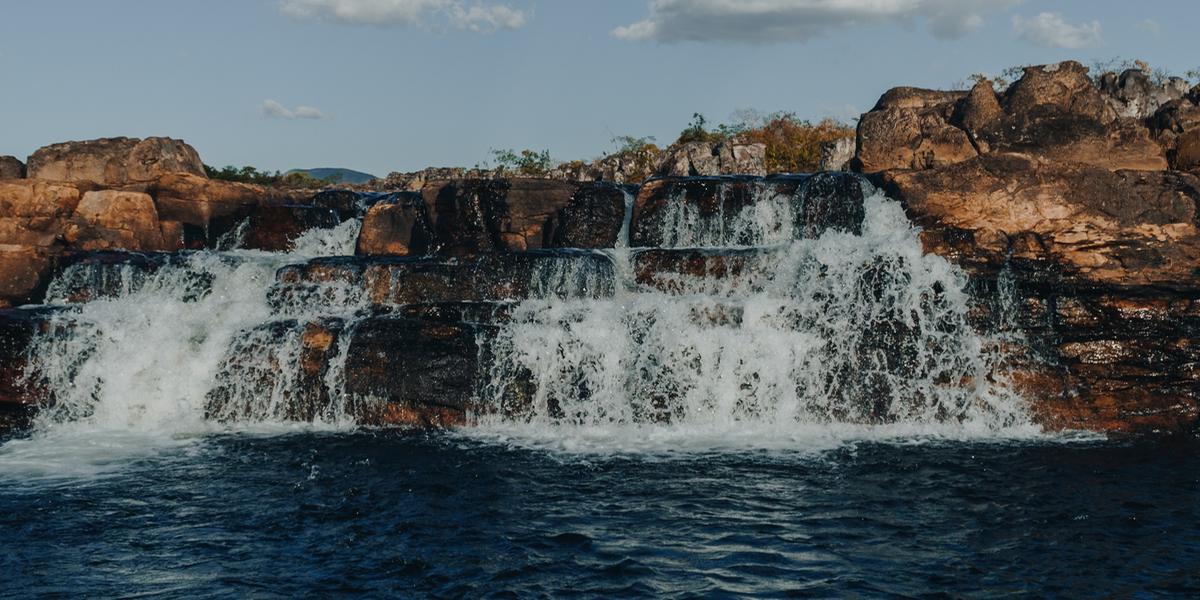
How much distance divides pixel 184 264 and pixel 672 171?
1486cm

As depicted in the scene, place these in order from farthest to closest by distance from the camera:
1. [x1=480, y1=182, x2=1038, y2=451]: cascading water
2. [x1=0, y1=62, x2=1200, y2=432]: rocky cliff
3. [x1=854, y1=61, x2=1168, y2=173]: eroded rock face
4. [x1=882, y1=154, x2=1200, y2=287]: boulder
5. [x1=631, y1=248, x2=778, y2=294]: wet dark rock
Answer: [x1=854, y1=61, x2=1168, y2=173]: eroded rock face
[x1=631, y1=248, x2=778, y2=294]: wet dark rock
[x1=882, y1=154, x2=1200, y2=287]: boulder
[x1=0, y1=62, x2=1200, y2=432]: rocky cliff
[x1=480, y1=182, x2=1038, y2=451]: cascading water

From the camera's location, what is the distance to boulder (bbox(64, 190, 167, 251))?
893 inches

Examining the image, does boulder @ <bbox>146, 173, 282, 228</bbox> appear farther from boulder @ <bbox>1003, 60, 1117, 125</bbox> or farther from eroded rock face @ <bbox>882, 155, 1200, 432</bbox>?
boulder @ <bbox>1003, 60, 1117, 125</bbox>

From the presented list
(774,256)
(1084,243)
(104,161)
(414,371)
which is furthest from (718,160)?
(414,371)

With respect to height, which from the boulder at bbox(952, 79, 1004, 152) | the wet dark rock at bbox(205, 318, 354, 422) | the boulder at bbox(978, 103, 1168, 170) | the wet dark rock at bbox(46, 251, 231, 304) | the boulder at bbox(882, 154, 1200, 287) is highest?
the boulder at bbox(952, 79, 1004, 152)

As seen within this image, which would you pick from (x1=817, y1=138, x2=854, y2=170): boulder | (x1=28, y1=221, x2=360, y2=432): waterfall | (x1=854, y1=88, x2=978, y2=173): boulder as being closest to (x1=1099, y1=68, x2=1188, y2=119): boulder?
(x1=854, y1=88, x2=978, y2=173): boulder

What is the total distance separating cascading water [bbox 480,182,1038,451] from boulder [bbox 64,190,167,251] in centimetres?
1154

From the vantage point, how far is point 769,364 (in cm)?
1539

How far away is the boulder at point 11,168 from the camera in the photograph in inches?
1032

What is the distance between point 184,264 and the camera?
19.5 metres

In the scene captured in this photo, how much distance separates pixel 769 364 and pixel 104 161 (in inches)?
755

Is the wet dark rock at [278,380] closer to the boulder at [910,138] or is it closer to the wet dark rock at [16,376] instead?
the wet dark rock at [16,376]

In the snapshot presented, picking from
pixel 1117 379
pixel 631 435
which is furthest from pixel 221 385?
pixel 1117 379

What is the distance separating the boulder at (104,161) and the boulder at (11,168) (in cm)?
36
